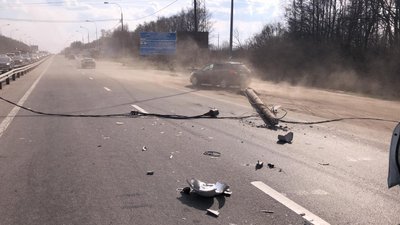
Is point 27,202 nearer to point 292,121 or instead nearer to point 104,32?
point 292,121

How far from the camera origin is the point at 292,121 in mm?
13250

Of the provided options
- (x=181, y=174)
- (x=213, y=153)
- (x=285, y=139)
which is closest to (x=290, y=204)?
(x=181, y=174)

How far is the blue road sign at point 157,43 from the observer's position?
→ 199 feet

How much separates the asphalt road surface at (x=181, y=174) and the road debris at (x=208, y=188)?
0.27ft

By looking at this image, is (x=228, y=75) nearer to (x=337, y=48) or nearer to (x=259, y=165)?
(x=337, y=48)

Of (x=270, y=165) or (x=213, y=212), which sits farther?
(x=270, y=165)

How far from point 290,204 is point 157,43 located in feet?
186

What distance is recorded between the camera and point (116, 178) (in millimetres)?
6547

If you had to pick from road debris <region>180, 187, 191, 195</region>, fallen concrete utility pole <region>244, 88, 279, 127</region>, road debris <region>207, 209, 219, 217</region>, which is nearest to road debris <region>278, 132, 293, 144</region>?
fallen concrete utility pole <region>244, 88, 279, 127</region>

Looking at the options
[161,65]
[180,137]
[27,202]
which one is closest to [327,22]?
[161,65]

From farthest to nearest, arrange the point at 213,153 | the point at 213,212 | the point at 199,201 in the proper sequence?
the point at 213,153
the point at 199,201
the point at 213,212

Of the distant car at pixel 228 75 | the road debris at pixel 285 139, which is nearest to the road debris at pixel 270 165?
the road debris at pixel 285 139

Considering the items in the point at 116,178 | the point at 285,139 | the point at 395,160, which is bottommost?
the point at 285,139

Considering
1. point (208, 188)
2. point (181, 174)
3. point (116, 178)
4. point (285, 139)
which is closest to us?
point (208, 188)
